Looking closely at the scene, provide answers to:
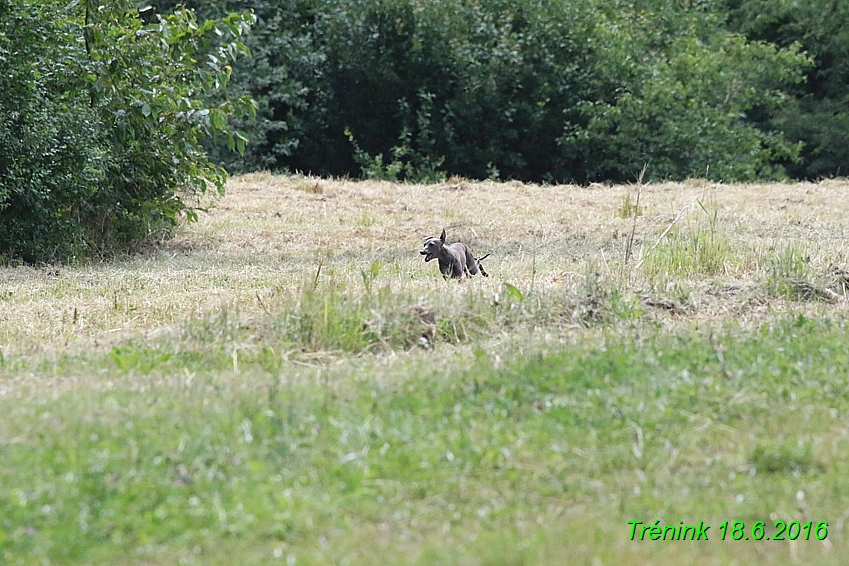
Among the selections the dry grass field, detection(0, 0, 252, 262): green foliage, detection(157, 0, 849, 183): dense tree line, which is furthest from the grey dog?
detection(157, 0, 849, 183): dense tree line

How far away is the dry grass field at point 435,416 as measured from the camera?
3.79 meters

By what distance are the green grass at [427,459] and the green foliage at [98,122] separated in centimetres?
564

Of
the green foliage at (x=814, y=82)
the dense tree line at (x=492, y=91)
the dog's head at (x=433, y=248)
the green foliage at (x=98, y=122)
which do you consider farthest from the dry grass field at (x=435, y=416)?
the green foliage at (x=814, y=82)

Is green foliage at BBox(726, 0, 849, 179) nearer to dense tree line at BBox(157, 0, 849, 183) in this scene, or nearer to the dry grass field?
dense tree line at BBox(157, 0, 849, 183)

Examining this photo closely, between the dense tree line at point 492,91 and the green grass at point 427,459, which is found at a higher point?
the dense tree line at point 492,91

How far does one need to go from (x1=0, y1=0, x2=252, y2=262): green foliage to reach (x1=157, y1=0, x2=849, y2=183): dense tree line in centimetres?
1365

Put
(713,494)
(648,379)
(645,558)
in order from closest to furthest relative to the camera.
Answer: (645,558)
(713,494)
(648,379)

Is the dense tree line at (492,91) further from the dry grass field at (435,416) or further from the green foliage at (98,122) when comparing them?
the dry grass field at (435,416)

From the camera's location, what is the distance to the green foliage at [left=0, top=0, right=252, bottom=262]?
10898 millimetres

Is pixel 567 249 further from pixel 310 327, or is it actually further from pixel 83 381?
pixel 83 381

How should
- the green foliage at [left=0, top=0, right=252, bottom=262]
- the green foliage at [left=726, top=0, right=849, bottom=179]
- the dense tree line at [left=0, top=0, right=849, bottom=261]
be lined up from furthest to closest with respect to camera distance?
the green foliage at [left=726, top=0, right=849, bottom=179] → the dense tree line at [left=0, top=0, right=849, bottom=261] → the green foliage at [left=0, top=0, right=252, bottom=262]

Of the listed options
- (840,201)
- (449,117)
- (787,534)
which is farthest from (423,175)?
(787,534)

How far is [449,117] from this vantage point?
27984mm

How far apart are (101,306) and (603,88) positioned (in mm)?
21608
